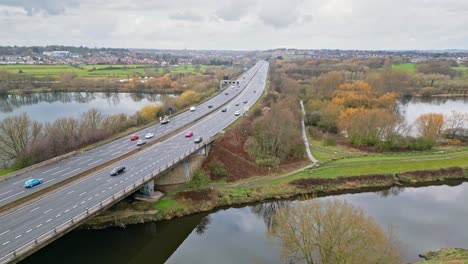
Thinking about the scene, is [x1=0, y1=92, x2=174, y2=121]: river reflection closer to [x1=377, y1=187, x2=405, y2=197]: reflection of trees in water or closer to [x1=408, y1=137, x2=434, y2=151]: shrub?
[x1=377, y1=187, x2=405, y2=197]: reflection of trees in water

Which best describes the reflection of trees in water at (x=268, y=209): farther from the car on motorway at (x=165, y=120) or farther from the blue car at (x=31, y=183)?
the car on motorway at (x=165, y=120)

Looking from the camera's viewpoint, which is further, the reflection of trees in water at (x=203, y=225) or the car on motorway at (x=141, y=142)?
the car on motorway at (x=141, y=142)

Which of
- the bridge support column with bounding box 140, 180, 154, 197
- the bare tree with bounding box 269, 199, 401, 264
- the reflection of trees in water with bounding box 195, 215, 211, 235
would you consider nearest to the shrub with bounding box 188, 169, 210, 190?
the reflection of trees in water with bounding box 195, 215, 211, 235

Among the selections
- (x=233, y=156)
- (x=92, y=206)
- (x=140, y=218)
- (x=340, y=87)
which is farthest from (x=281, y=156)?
(x=340, y=87)

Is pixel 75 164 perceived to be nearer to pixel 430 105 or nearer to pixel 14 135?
pixel 14 135

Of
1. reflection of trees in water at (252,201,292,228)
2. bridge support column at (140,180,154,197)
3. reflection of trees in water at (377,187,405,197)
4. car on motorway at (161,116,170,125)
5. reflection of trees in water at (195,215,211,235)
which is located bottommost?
reflection of trees in water at (195,215,211,235)

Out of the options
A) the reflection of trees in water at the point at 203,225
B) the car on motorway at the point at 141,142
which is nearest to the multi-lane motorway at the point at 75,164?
the car on motorway at the point at 141,142
